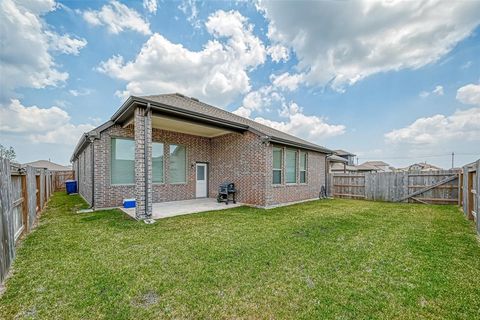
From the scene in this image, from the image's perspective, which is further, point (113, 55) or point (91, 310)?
point (113, 55)

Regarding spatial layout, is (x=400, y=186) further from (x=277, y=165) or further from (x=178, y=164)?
(x=178, y=164)

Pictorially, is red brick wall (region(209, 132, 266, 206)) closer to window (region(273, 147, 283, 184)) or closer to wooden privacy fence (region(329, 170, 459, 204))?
window (region(273, 147, 283, 184))

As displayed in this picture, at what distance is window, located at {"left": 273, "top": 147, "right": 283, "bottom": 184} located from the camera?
938cm

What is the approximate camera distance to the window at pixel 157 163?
30.5 feet

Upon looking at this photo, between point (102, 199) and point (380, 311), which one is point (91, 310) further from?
point (102, 199)

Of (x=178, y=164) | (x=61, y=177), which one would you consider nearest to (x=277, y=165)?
(x=178, y=164)

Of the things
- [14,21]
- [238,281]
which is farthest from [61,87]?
[238,281]

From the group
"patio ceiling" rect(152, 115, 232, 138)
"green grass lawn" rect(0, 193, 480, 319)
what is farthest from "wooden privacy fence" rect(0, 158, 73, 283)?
"patio ceiling" rect(152, 115, 232, 138)

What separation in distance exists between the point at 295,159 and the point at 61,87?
13.5 meters

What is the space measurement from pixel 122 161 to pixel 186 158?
276cm

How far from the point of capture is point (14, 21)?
23.5 feet

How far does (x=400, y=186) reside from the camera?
1118 centimetres

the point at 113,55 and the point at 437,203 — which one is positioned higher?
the point at 113,55

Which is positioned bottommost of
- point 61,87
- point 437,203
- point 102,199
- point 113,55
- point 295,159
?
point 437,203
